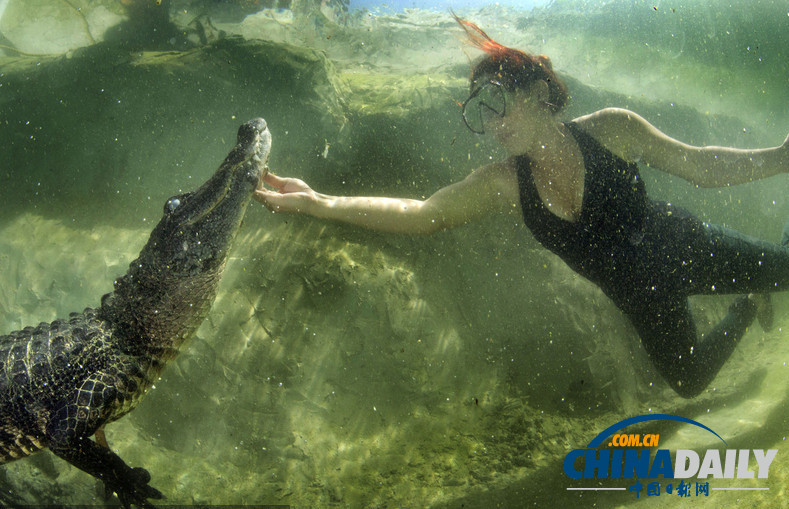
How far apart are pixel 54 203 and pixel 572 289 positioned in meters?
5.92

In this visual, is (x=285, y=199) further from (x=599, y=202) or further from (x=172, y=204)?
(x=599, y=202)

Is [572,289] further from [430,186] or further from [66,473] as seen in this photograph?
[66,473]

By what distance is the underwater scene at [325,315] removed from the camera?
8.31ft

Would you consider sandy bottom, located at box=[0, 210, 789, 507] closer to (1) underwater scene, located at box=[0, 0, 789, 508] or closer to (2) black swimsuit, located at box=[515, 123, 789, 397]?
(1) underwater scene, located at box=[0, 0, 789, 508]

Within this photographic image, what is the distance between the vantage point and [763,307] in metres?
3.16

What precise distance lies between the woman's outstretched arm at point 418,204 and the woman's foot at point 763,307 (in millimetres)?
2583

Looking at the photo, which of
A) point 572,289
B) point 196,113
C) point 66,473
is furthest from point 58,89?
point 572,289

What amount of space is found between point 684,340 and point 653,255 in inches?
32.7

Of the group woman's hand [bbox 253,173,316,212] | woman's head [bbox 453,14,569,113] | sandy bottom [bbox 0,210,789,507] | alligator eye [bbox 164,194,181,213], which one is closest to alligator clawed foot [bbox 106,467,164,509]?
sandy bottom [bbox 0,210,789,507]

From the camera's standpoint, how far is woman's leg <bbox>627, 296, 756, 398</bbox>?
8.24 ft

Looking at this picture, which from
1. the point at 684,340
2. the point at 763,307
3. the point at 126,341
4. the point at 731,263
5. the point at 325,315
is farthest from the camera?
the point at 763,307

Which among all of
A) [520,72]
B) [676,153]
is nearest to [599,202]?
[676,153]

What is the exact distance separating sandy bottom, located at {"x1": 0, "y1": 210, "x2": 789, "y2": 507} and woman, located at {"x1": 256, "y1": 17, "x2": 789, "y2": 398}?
2.15 feet

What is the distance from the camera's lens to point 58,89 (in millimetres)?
4004
